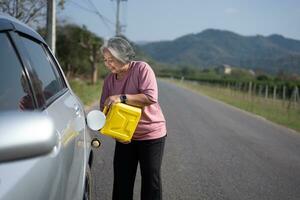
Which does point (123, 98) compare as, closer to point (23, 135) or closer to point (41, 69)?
point (41, 69)

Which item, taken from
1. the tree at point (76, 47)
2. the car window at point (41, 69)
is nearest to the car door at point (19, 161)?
the car window at point (41, 69)

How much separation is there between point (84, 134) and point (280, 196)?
11.5ft

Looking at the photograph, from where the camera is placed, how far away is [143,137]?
157 inches

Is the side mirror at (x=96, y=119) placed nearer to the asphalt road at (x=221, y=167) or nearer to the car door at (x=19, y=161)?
the car door at (x=19, y=161)

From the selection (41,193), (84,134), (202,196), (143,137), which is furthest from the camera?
(202,196)

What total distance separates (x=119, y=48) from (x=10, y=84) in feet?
5.21

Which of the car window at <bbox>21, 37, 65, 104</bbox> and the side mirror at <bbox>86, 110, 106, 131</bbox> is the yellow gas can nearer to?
the side mirror at <bbox>86, 110, 106, 131</bbox>

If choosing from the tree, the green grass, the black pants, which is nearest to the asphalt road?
the black pants

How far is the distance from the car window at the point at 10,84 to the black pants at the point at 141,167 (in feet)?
5.97

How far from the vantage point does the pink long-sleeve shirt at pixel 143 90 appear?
3822 mm

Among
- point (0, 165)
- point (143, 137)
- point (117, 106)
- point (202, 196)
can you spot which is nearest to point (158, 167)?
point (143, 137)

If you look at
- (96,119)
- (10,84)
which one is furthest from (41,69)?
(10,84)

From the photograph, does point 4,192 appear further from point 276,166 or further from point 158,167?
point 276,166

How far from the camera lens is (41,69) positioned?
124 inches
